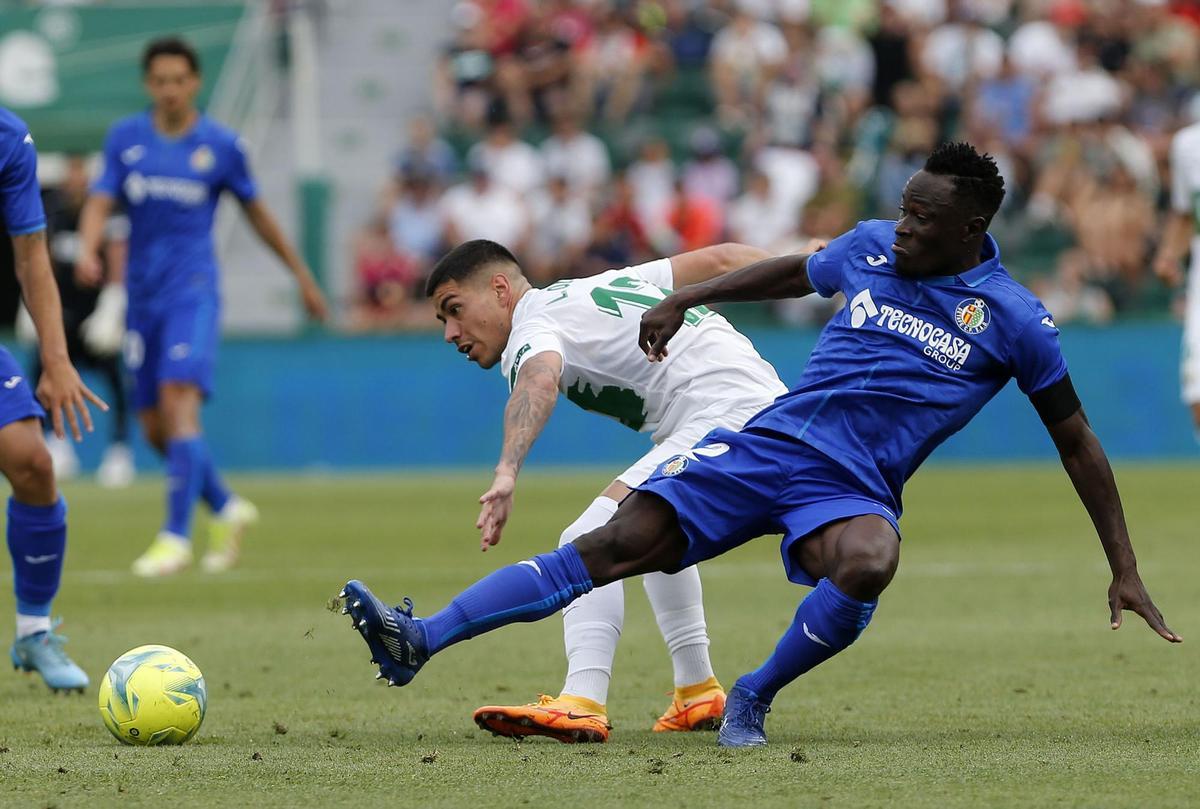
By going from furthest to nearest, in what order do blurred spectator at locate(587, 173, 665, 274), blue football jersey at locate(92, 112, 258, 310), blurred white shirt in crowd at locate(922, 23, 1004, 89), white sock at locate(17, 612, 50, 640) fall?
blurred white shirt in crowd at locate(922, 23, 1004, 89)
blurred spectator at locate(587, 173, 665, 274)
blue football jersey at locate(92, 112, 258, 310)
white sock at locate(17, 612, 50, 640)

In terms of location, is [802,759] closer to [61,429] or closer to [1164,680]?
[1164,680]

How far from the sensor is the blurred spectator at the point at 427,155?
22047mm

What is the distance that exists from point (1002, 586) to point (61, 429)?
5.47 metres

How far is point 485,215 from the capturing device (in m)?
21.1

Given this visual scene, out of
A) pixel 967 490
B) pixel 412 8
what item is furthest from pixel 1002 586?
pixel 412 8

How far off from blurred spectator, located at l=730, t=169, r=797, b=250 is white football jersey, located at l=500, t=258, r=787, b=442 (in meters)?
14.5

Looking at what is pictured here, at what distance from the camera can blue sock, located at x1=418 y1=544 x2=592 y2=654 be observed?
5645 millimetres

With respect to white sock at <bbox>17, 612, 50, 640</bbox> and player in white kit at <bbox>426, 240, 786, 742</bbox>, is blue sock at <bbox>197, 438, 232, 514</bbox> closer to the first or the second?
white sock at <bbox>17, 612, 50, 640</bbox>

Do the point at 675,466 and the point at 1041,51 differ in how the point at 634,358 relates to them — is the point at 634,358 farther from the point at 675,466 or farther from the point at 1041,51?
the point at 1041,51

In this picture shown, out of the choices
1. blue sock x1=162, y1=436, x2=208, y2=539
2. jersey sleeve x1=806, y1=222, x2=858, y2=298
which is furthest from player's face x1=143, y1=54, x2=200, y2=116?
jersey sleeve x1=806, y1=222, x2=858, y2=298

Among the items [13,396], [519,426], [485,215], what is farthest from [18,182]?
[485,215]

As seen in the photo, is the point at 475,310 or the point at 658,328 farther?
the point at 475,310

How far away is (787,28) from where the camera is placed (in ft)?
75.6

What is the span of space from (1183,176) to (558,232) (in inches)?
413
